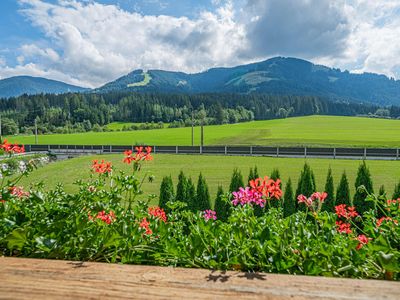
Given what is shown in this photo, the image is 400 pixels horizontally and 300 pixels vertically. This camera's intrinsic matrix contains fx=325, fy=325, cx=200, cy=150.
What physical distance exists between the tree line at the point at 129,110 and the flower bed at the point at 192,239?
71.6 meters

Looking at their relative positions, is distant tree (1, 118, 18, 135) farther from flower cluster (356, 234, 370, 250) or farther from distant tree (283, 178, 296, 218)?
flower cluster (356, 234, 370, 250)

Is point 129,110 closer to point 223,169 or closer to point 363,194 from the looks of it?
point 223,169

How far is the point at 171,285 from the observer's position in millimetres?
1011

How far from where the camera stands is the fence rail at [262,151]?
3105 cm

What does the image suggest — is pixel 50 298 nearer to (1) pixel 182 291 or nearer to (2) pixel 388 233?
(1) pixel 182 291

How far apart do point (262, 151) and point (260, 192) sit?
109 feet

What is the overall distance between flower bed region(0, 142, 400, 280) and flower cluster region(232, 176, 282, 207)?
0.71ft

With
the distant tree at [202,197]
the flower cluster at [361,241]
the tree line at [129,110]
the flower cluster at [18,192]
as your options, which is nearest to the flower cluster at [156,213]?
the flower cluster at [18,192]

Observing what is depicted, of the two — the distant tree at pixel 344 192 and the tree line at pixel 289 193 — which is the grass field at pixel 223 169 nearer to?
the tree line at pixel 289 193

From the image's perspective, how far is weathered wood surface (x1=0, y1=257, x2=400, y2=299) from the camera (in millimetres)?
949

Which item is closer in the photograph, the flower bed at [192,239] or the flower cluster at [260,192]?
the flower bed at [192,239]

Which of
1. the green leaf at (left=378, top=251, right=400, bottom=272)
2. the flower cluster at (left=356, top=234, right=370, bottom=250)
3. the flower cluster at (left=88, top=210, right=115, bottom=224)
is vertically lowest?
the flower cluster at (left=356, top=234, right=370, bottom=250)

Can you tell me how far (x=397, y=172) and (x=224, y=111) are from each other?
225 ft

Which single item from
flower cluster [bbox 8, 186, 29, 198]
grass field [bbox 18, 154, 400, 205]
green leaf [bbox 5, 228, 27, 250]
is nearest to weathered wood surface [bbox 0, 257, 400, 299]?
green leaf [bbox 5, 228, 27, 250]
